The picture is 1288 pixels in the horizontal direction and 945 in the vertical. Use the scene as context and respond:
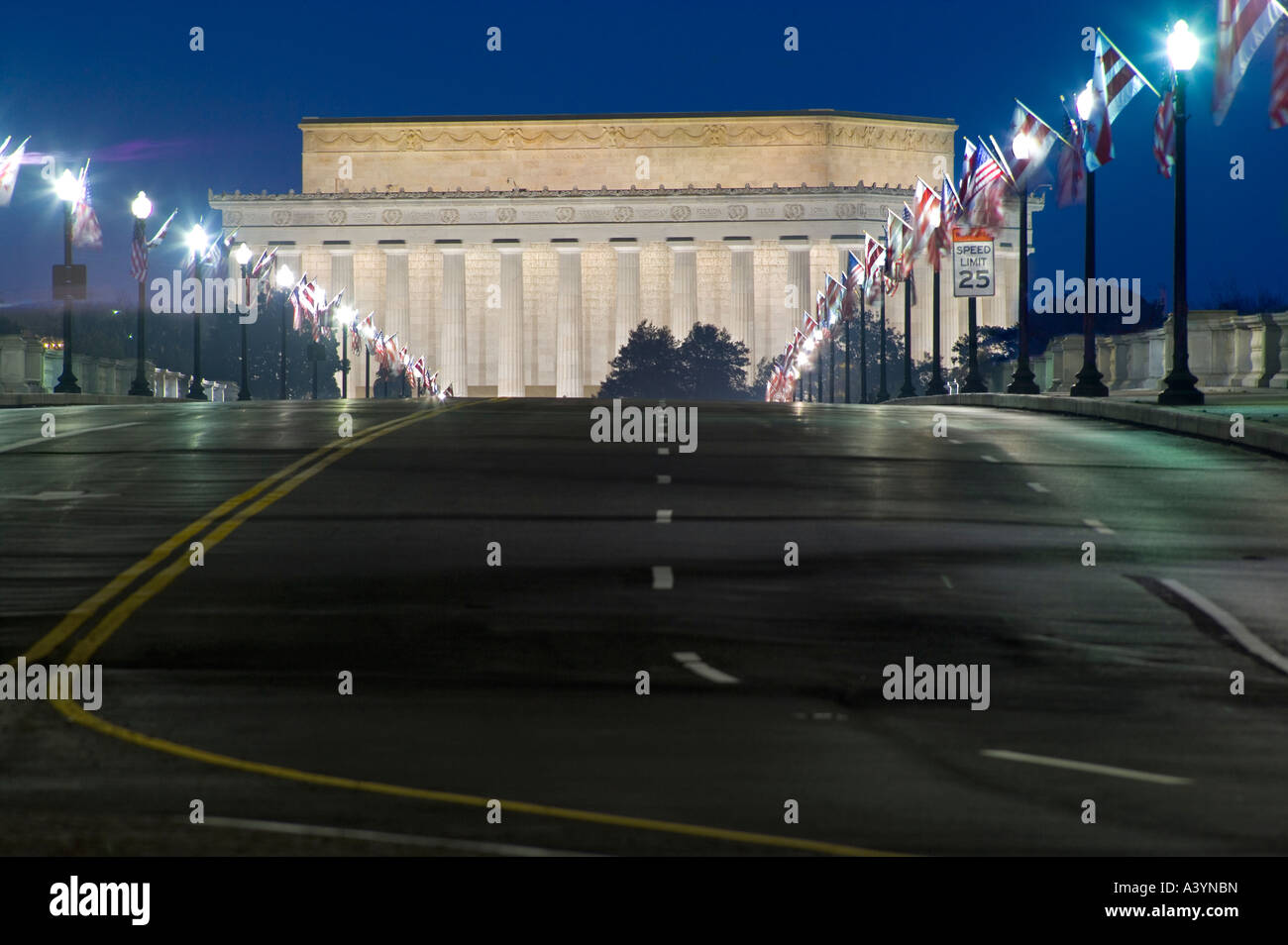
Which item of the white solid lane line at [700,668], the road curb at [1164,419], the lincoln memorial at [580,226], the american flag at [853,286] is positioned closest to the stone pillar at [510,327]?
the lincoln memorial at [580,226]

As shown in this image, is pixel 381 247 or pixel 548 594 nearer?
pixel 548 594

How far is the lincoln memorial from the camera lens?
17838cm

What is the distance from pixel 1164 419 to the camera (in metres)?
38.0

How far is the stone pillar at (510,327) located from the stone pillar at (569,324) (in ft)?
10.8

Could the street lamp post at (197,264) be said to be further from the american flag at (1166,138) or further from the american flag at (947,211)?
the american flag at (1166,138)

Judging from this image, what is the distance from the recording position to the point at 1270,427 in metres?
32.2

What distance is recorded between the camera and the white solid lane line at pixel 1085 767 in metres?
11.0

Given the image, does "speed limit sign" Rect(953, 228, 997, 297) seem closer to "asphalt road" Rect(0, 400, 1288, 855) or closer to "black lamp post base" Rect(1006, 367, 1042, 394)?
"black lamp post base" Rect(1006, 367, 1042, 394)

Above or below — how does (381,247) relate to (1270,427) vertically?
above

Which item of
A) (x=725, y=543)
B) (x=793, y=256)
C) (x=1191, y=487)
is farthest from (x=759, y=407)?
(x=793, y=256)
